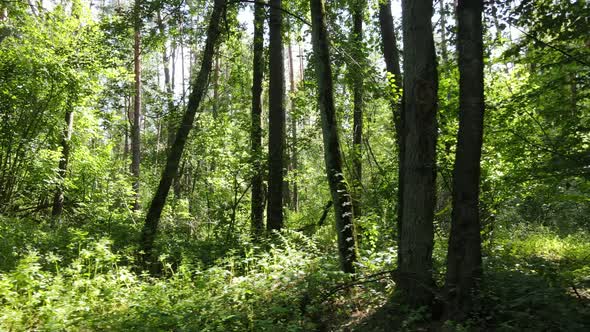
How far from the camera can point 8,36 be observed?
41.9 feet

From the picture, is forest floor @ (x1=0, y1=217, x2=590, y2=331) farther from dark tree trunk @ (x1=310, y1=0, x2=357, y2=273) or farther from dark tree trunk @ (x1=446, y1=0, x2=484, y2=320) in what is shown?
dark tree trunk @ (x1=310, y1=0, x2=357, y2=273)

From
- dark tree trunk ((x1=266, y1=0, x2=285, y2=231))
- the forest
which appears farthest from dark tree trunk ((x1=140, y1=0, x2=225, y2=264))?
dark tree trunk ((x1=266, y1=0, x2=285, y2=231))

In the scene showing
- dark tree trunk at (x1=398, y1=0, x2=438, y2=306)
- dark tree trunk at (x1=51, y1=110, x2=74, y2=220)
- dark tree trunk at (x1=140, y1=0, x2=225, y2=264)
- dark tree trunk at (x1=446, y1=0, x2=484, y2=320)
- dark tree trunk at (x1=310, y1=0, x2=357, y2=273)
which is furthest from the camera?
dark tree trunk at (x1=51, y1=110, x2=74, y2=220)

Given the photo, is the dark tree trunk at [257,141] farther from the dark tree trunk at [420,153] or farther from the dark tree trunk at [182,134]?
the dark tree trunk at [420,153]

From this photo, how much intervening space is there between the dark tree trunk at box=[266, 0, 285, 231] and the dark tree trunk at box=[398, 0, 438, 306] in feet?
18.1

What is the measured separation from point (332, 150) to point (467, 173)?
2231 millimetres

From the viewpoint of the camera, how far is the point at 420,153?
4.62 meters

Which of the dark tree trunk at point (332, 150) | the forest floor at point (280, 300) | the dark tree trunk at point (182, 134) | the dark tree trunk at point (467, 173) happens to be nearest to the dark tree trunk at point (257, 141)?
the dark tree trunk at point (182, 134)

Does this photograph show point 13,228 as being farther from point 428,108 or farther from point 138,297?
point 428,108

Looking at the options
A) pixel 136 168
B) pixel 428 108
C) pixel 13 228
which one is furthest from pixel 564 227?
pixel 136 168

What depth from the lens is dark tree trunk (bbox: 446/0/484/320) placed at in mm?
4211

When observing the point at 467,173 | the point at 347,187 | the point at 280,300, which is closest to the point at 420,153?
the point at 467,173

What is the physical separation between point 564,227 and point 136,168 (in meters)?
18.4

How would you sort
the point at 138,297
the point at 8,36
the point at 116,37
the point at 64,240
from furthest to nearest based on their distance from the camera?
the point at 8,36
the point at 116,37
the point at 64,240
the point at 138,297
